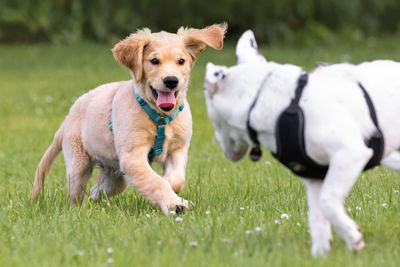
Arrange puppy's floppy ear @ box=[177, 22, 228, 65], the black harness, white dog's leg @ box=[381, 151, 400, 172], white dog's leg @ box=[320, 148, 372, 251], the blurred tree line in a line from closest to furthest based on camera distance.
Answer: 1. white dog's leg @ box=[320, 148, 372, 251]
2. the black harness
3. white dog's leg @ box=[381, 151, 400, 172]
4. puppy's floppy ear @ box=[177, 22, 228, 65]
5. the blurred tree line

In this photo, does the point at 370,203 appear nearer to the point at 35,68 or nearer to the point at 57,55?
the point at 35,68

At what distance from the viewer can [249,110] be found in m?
3.37

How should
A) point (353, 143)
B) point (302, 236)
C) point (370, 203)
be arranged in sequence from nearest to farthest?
1. point (353, 143)
2. point (302, 236)
3. point (370, 203)

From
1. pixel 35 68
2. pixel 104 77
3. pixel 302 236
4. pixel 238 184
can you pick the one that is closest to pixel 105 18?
pixel 35 68

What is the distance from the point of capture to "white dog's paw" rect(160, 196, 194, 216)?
4645 mm

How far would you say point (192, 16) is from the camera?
2269cm

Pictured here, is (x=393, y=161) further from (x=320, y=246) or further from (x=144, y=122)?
(x=144, y=122)

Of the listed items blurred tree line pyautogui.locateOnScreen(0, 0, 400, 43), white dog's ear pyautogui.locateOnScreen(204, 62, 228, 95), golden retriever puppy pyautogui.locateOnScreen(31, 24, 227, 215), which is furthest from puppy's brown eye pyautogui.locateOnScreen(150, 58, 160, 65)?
blurred tree line pyautogui.locateOnScreen(0, 0, 400, 43)

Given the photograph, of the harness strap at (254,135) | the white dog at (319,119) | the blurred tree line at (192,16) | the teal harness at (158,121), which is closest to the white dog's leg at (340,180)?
the white dog at (319,119)

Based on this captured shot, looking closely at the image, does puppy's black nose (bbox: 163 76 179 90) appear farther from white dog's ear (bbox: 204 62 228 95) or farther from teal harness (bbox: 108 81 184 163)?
white dog's ear (bbox: 204 62 228 95)

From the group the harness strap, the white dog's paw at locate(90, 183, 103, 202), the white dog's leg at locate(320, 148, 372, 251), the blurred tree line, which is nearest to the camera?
the white dog's leg at locate(320, 148, 372, 251)

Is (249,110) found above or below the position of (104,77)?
above

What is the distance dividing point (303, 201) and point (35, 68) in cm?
1420

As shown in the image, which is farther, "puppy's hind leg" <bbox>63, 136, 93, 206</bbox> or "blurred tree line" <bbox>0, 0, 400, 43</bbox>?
"blurred tree line" <bbox>0, 0, 400, 43</bbox>
